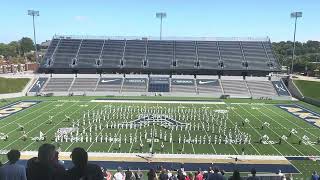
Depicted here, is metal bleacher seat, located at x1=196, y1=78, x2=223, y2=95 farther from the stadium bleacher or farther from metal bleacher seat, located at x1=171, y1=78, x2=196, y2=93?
the stadium bleacher

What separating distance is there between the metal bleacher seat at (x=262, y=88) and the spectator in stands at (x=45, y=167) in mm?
50952

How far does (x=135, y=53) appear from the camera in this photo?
66500 mm

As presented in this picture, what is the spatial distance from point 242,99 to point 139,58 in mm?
20362

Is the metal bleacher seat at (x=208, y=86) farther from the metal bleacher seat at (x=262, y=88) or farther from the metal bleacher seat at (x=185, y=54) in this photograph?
the metal bleacher seat at (x=185, y=54)

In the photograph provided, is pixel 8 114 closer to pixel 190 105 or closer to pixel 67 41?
pixel 190 105

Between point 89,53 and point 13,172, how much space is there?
6225cm

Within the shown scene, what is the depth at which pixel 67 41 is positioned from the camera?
230 ft

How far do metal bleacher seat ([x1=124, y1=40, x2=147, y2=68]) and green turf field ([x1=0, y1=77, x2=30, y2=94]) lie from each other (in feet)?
52.1

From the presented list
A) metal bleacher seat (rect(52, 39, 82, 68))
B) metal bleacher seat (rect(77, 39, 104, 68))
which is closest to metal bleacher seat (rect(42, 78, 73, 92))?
metal bleacher seat (rect(52, 39, 82, 68))

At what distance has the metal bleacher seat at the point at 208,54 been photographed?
64.1 m

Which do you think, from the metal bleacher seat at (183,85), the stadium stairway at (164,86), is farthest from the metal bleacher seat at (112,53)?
the metal bleacher seat at (183,85)

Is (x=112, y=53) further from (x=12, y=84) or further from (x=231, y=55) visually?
(x=231, y=55)

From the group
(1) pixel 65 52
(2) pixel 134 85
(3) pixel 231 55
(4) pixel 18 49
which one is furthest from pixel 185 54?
(4) pixel 18 49

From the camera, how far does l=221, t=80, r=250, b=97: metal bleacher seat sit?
54.4 metres
